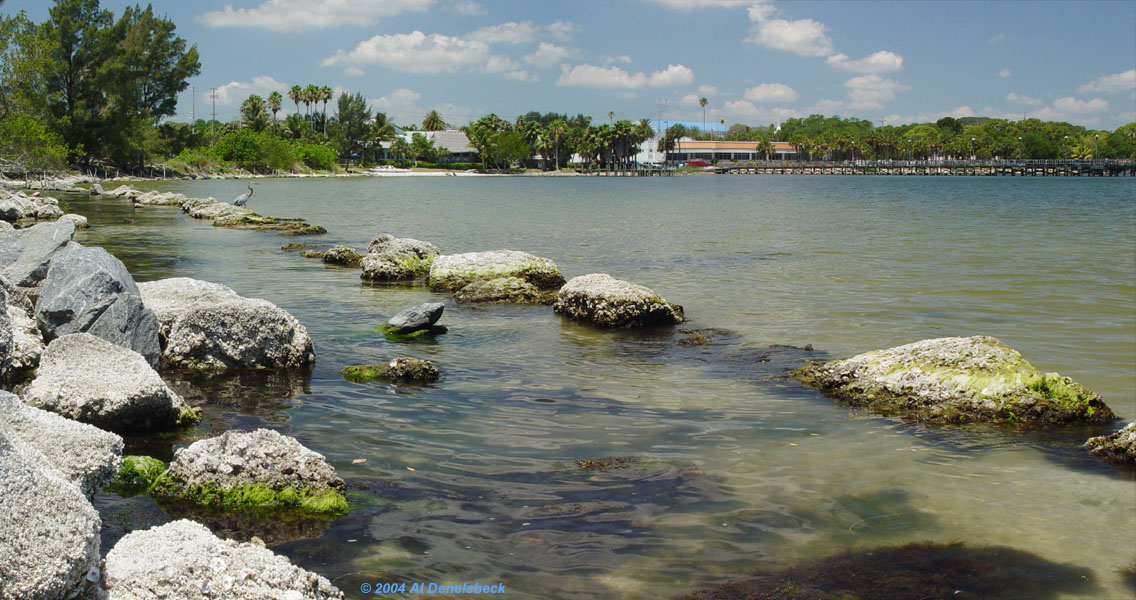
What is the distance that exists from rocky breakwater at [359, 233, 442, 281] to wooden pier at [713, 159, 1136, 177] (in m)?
162

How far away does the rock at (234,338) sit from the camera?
7.96 m

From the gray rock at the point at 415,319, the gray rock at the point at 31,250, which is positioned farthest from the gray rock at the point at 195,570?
the gray rock at the point at 31,250

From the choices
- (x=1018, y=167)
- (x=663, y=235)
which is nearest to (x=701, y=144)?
(x=1018, y=167)

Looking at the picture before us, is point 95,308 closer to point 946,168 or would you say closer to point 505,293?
point 505,293

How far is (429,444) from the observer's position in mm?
6051

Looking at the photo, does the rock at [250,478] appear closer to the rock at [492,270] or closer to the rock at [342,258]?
the rock at [492,270]

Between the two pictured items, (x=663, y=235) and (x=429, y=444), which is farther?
(x=663, y=235)

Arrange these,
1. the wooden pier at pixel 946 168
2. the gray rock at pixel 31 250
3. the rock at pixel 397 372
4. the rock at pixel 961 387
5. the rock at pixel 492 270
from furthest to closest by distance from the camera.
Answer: the wooden pier at pixel 946 168 < the rock at pixel 492 270 < the gray rock at pixel 31 250 < the rock at pixel 397 372 < the rock at pixel 961 387

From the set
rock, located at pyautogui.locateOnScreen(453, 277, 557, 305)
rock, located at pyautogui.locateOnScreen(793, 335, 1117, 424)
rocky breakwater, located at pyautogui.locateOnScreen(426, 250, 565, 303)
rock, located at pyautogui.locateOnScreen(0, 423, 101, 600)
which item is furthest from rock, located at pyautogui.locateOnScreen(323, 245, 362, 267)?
rock, located at pyautogui.locateOnScreen(0, 423, 101, 600)

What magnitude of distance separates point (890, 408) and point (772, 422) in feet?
4.03

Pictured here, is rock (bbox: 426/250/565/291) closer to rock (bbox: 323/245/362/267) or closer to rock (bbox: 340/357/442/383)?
rock (bbox: 323/245/362/267)

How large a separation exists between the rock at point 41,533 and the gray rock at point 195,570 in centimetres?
14

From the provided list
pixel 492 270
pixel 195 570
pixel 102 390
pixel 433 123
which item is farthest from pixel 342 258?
→ pixel 433 123

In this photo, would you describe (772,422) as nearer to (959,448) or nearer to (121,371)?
(959,448)
